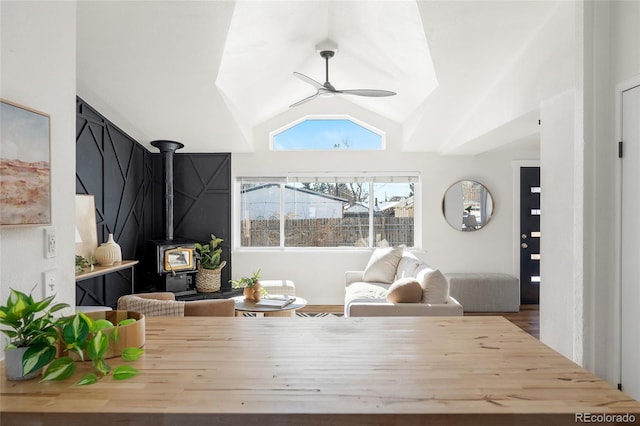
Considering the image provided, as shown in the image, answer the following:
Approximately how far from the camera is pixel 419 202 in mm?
6078

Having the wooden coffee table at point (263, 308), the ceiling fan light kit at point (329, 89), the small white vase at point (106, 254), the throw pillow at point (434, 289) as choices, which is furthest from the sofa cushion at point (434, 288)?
the small white vase at point (106, 254)

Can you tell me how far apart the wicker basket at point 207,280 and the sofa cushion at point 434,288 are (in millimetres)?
3128

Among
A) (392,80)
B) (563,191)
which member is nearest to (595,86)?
(563,191)

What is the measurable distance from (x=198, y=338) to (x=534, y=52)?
10.3 feet

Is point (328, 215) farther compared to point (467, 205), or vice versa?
point (328, 215)

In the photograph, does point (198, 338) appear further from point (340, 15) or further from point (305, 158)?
point (305, 158)

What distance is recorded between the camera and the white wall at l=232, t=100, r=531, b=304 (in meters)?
5.93

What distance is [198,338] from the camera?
1.36 metres

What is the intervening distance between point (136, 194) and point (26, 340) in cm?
485

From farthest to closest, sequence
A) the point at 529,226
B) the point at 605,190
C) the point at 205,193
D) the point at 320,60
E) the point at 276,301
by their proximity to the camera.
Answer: the point at 205,193
the point at 529,226
the point at 320,60
the point at 276,301
the point at 605,190

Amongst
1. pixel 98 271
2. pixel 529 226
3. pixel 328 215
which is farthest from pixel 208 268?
pixel 529 226

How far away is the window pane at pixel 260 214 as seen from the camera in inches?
244

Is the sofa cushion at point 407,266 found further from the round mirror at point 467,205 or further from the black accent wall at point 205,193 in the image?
the black accent wall at point 205,193

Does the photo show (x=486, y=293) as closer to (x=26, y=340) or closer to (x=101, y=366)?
(x=101, y=366)
